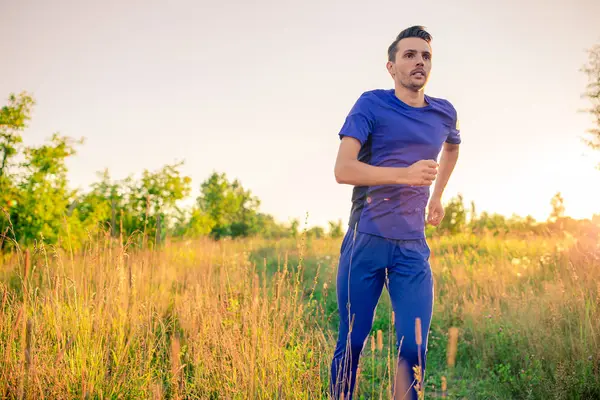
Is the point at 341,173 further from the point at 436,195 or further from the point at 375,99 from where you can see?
the point at 436,195

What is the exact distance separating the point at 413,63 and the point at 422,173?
80 cm

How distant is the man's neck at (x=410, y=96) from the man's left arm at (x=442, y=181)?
61 centimetres

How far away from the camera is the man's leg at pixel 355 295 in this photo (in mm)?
2658

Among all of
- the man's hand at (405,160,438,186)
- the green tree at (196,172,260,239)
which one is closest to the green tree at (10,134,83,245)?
the man's hand at (405,160,438,186)

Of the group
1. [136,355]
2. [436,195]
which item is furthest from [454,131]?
[136,355]

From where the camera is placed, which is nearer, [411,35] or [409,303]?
[409,303]

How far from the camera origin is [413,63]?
279 cm

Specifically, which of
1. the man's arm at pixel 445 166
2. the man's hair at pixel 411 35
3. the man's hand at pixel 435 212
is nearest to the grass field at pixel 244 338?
the man's hand at pixel 435 212

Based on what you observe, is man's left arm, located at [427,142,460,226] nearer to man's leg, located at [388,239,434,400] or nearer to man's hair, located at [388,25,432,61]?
man's leg, located at [388,239,434,400]

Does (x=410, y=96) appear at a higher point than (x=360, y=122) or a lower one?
higher

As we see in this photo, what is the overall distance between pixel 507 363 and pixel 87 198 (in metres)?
9.09

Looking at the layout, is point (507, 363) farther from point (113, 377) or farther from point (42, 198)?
point (42, 198)

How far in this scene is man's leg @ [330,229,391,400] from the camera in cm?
266

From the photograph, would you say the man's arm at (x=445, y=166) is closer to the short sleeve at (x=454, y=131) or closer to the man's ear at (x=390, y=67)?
the short sleeve at (x=454, y=131)
